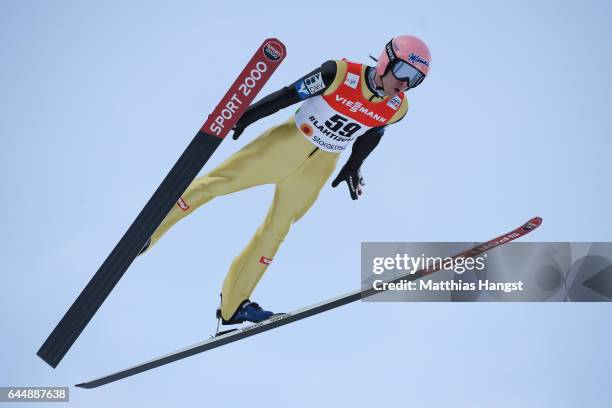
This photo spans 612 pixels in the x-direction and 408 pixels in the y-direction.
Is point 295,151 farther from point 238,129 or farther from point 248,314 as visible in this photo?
point 248,314

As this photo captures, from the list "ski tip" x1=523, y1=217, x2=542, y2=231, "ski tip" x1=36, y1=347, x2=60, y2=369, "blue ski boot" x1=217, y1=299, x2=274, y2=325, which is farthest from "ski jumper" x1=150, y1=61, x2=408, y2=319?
"ski tip" x1=523, y1=217, x2=542, y2=231

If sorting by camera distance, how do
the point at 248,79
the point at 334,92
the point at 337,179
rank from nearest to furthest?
1. the point at 248,79
2. the point at 334,92
3. the point at 337,179

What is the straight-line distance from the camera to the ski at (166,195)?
5.83m

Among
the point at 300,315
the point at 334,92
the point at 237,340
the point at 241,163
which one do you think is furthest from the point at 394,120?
the point at 237,340

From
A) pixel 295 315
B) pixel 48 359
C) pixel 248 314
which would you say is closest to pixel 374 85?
pixel 295 315

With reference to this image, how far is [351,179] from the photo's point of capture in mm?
6648

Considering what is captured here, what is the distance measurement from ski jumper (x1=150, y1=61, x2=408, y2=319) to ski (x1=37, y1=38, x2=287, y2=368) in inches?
9.9

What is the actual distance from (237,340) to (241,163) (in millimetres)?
1461

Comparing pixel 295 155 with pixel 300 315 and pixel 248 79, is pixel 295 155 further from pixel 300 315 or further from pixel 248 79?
pixel 300 315

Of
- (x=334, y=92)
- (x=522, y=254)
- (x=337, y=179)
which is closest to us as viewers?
(x=334, y=92)

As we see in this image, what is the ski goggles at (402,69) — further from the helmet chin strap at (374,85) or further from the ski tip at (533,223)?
the ski tip at (533,223)

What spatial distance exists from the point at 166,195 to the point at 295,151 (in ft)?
3.51

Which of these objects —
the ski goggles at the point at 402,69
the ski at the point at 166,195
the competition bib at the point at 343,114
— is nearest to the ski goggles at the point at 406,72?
the ski goggles at the point at 402,69

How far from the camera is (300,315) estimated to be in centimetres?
674
